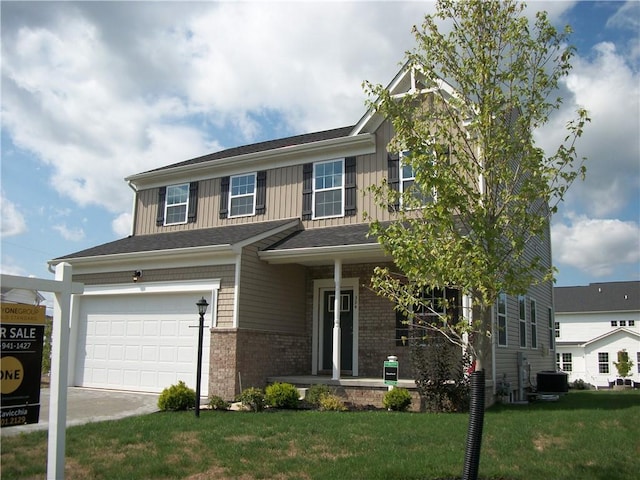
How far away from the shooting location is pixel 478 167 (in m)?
6.39

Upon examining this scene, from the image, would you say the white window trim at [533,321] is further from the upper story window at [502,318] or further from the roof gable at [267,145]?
the roof gable at [267,145]

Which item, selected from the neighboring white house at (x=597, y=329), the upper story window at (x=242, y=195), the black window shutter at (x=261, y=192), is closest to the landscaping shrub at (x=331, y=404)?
the black window shutter at (x=261, y=192)

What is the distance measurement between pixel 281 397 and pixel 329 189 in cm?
629

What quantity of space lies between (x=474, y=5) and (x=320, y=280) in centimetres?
1000

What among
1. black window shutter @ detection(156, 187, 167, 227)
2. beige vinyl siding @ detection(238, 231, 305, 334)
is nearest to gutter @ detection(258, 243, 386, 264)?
beige vinyl siding @ detection(238, 231, 305, 334)

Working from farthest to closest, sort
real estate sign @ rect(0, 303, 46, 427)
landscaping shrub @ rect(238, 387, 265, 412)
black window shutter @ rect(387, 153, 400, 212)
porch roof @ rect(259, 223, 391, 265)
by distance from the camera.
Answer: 1. black window shutter @ rect(387, 153, 400, 212)
2. porch roof @ rect(259, 223, 391, 265)
3. landscaping shrub @ rect(238, 387, 265, 412)
4. real estate sign @ rect(0, 303, 46, 427)

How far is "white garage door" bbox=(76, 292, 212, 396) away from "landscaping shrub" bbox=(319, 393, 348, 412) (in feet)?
9.87

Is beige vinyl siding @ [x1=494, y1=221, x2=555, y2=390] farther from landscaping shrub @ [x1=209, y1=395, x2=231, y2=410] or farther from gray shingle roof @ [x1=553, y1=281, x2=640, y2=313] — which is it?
gray shingle roof @ [x1=553, y1=281, x2=640, y2=313]

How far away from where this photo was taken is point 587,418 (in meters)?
10.7

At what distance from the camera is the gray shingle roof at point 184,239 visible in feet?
47.9

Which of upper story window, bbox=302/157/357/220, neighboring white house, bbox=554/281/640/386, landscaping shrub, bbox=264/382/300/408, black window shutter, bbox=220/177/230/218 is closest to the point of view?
landscaping shrub, bbox=264/382/300/408

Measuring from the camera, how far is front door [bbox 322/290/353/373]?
15227 mm

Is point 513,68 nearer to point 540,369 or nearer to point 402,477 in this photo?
point 402,477

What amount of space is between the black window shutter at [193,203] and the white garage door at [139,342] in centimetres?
372
